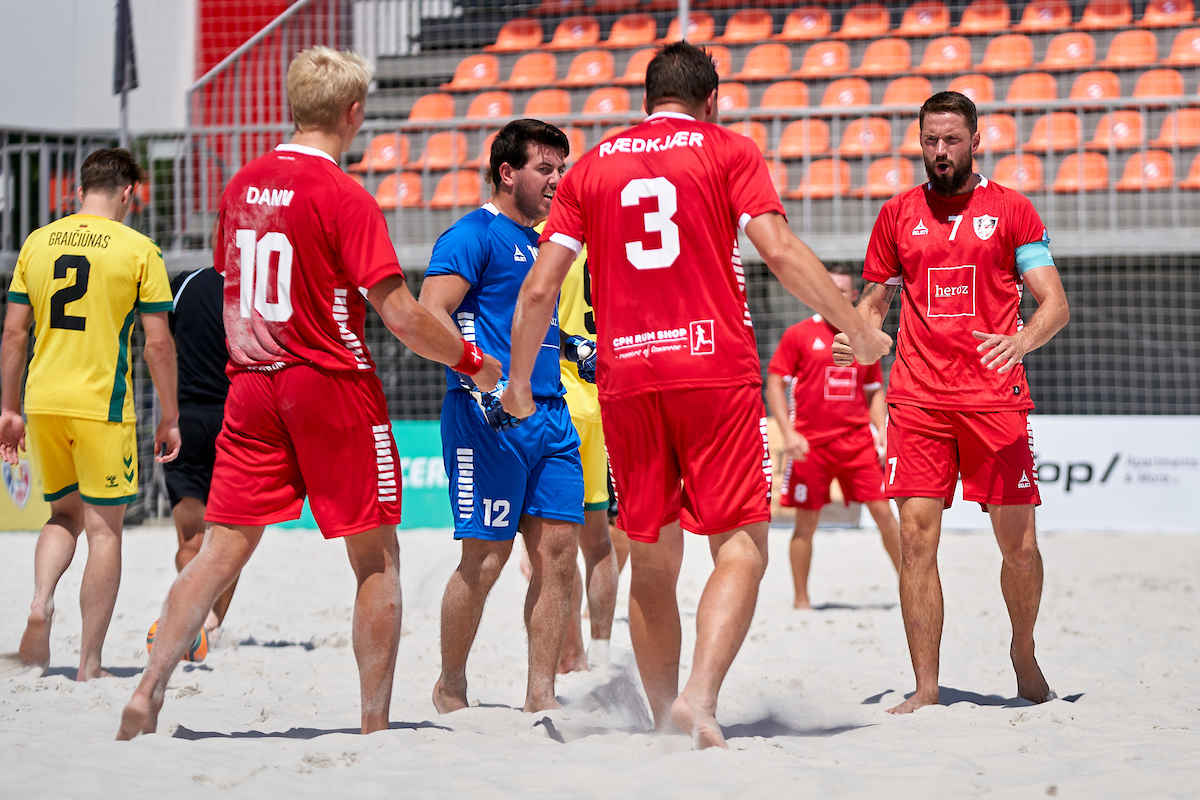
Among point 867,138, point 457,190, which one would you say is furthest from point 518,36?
point 867,138

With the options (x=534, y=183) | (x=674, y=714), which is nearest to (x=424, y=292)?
(x=534, y=183)

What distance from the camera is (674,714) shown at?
3113 mm

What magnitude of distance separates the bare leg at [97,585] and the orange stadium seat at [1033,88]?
434 inches

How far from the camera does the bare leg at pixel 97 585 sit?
Answer: 4547 millimetres

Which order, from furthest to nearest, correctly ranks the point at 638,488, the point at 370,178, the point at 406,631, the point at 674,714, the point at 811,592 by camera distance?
1. the point at 370,178
2. the point at 811,592
3. the point at 406,631
4. the point at 638,488
5. the point at 674,714

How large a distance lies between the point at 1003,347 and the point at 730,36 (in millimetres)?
11487

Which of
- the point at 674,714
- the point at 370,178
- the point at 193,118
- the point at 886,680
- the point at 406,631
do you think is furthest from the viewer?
the point at 193,118

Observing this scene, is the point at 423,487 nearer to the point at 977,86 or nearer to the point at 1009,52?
the point at 977,86

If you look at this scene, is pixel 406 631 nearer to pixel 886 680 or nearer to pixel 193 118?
pixel 886 680

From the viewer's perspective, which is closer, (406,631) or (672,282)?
(672,282)

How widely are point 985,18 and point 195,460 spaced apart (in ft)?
38.4

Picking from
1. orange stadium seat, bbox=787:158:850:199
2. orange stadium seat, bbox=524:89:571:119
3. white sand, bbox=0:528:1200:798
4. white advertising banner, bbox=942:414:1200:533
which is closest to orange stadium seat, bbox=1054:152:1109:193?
→ orange stadium seat, bbox=787:158:850:199

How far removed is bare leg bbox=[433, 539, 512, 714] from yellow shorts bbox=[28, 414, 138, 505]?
1.49 m

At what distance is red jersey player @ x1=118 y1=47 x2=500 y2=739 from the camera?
3297 millimetres
